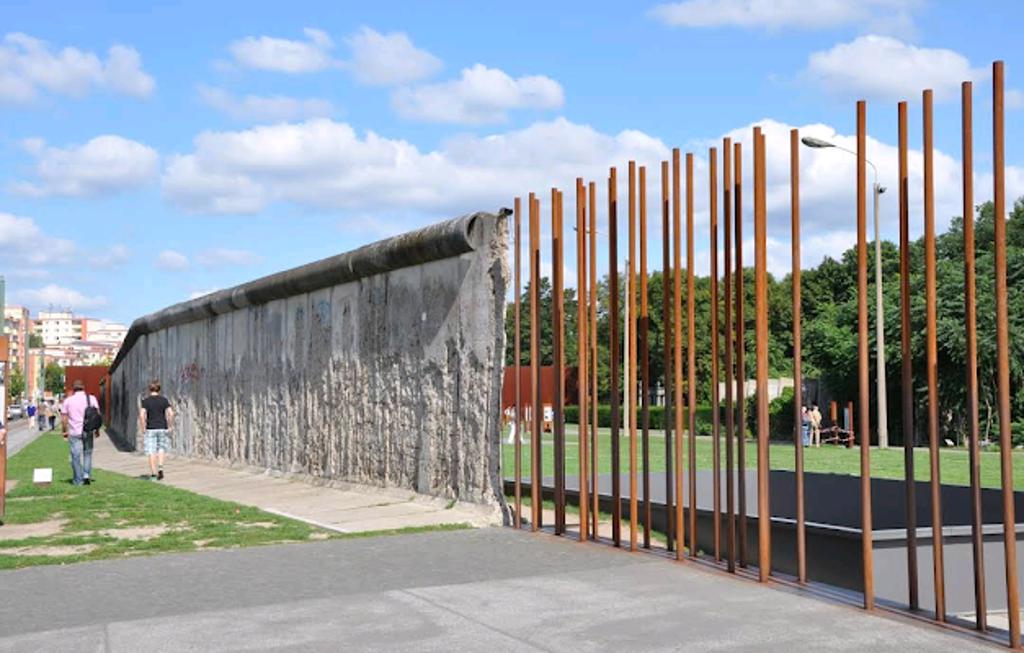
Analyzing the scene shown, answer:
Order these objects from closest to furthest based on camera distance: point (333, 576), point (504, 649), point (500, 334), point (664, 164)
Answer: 1. point (504, 649)
2. point (333, 576)
3. point (664, 164)
4. point (500, 334)

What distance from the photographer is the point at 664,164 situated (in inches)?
351

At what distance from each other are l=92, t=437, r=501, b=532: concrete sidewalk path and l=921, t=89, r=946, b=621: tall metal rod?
16.8 ft

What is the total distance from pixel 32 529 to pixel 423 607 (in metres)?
5.80

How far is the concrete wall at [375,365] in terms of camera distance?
37.9ft

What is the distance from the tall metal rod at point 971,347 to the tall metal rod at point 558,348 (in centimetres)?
417

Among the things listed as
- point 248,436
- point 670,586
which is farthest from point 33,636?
point 248,436

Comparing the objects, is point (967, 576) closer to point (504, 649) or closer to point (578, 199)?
point (504, 649)

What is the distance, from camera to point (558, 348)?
33.5ft

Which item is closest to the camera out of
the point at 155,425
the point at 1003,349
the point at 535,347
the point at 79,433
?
the point at 1003,349

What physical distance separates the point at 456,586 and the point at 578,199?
377cm

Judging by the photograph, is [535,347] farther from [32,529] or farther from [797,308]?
[32,529]

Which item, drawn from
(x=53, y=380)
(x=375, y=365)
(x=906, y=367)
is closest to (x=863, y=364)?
(x=906, y=367)

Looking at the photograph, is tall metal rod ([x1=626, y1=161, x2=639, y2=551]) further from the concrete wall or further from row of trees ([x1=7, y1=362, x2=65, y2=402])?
row of trees ([x1=7, y1=362, x2=65, y2=402])

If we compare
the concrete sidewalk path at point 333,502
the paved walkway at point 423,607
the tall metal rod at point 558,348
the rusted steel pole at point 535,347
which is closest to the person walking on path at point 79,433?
the concrete sidewalk path at point 333,502
